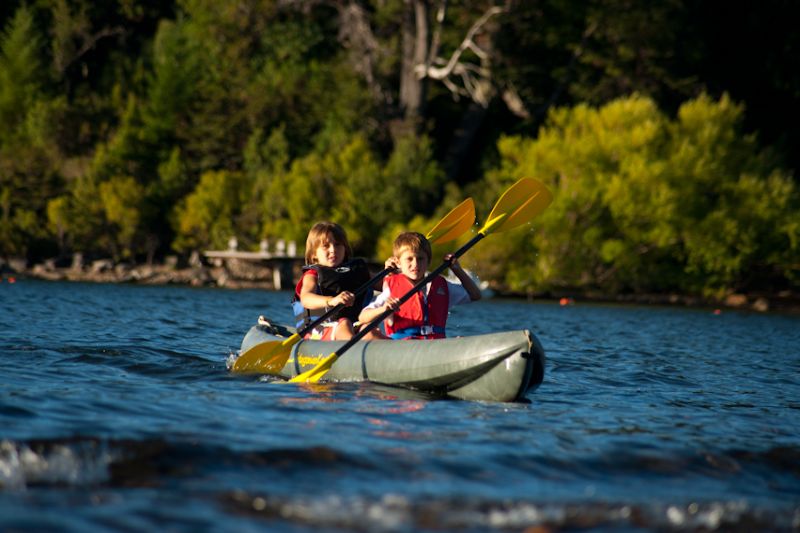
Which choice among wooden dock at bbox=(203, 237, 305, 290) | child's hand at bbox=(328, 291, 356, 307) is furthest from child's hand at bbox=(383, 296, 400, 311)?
wooden dock at bbox=(203, 237, 305, 290)

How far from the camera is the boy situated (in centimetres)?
723

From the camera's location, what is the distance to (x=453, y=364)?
6.41 m

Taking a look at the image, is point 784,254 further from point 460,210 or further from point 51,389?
point 51,389

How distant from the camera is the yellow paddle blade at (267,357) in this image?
7553mm

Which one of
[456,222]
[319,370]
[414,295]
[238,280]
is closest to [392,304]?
[414,295]

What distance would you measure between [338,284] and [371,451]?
316cm

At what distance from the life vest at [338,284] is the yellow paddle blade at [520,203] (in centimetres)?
124

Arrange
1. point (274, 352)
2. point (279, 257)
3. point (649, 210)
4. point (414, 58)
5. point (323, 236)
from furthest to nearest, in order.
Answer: point (414, 58) → point (279, 257) → point (649, 210) → point (323, 236) → point (274, 352)

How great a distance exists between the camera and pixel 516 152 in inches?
1057

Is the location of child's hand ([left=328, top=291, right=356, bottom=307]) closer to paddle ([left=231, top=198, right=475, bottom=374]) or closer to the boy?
paddle ([left=231, top=198, right=475, bottom=374])

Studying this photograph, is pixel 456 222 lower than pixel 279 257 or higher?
higher

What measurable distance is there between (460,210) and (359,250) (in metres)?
19.6

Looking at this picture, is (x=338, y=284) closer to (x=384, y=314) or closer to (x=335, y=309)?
(x=335, y=309)

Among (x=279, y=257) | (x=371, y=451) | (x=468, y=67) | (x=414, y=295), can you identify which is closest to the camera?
(x=371, y=451)
